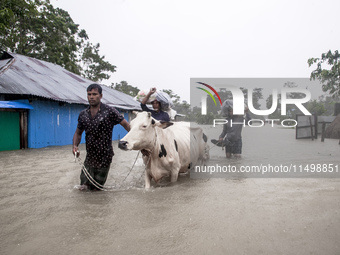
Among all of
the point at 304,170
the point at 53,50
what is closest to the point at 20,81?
the point at 53,50

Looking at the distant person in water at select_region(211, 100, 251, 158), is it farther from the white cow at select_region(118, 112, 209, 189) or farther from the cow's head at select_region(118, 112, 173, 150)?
the cow's head at select_region(118, 112, 173, 150)

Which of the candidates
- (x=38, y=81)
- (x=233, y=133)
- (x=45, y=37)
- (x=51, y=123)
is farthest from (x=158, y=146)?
(x=45, y=37)

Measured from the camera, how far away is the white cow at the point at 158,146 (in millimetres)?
3746

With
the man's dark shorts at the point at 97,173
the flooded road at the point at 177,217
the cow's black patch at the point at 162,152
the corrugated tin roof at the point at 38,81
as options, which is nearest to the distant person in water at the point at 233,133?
the flooded road at the point at 177,217

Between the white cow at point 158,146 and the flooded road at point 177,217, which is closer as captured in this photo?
the flooded road at point 177,217

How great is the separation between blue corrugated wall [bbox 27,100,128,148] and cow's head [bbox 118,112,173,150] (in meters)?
9.01

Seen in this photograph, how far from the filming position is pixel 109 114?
390cm

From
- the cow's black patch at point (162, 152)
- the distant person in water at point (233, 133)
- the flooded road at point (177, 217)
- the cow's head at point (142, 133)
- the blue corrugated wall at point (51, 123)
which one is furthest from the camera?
the blue corrugated wall at point (51, 123)

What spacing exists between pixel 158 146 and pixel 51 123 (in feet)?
31.2

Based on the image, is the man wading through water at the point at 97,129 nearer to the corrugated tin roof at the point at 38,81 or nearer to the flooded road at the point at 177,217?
the flooded road at the point at 177,217

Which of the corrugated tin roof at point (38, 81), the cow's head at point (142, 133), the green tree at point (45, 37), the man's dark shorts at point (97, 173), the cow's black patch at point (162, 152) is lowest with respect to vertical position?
the man's dark shorts at point (97, 173)

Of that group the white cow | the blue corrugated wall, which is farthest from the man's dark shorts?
the blue corrugated wall
